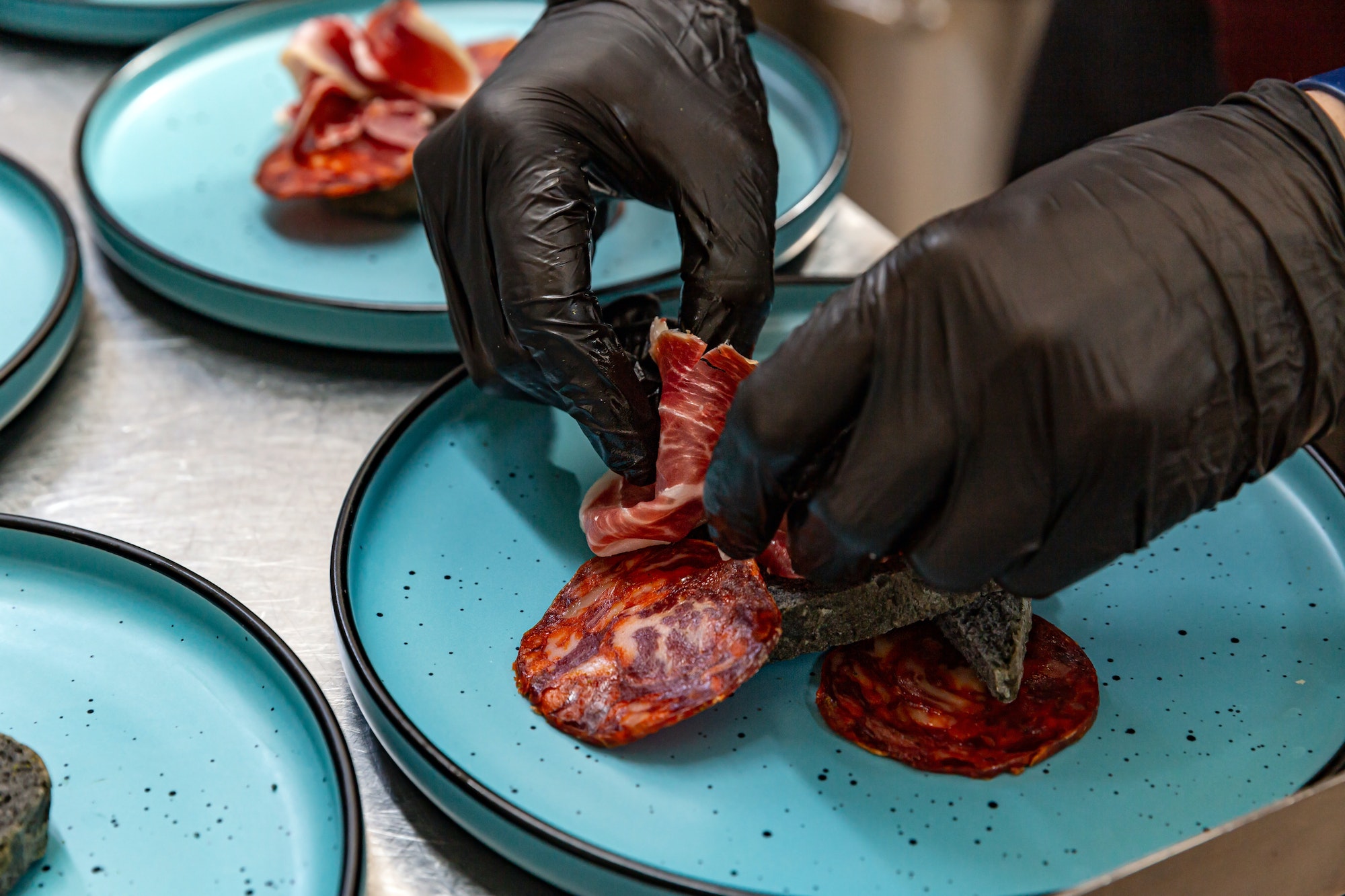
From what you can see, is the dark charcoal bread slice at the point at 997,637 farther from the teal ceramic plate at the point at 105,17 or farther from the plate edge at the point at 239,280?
the teal ceramic plate at the point at 105,17

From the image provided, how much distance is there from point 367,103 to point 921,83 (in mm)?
2525

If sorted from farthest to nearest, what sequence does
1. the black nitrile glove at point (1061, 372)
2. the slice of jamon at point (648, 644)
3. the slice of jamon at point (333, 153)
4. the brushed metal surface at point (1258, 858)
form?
the slice of jamon at point (333, 153)
the slice of jamon at point (648, 644)
the black nitrile glove at point (1061, 372)
the brushed metal surface at point (1258, 858)

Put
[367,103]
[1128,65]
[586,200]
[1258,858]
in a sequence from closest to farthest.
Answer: [1258,858]
[586,200]
[367,103]
[1128,65]

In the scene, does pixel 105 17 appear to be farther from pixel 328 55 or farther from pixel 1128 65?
pixel 1128 65

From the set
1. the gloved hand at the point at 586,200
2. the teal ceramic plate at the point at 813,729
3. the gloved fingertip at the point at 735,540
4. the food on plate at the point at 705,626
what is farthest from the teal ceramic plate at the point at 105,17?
the gloved fingertip at the point at 735,540

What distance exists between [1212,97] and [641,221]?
4.98 feet

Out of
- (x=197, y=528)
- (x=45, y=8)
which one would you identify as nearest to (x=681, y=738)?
(x=197, y=528)

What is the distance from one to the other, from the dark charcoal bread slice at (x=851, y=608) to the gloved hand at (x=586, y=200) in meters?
0.27

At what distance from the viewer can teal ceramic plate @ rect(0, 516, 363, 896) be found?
1.06 meters

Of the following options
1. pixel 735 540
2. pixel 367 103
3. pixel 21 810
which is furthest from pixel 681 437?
pixel 367 103

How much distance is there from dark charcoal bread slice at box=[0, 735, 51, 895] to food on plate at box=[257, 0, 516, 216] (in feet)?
3.83

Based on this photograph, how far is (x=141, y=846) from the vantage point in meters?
1.08

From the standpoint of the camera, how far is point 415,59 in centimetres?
219

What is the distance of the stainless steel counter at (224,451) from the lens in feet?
4.69
